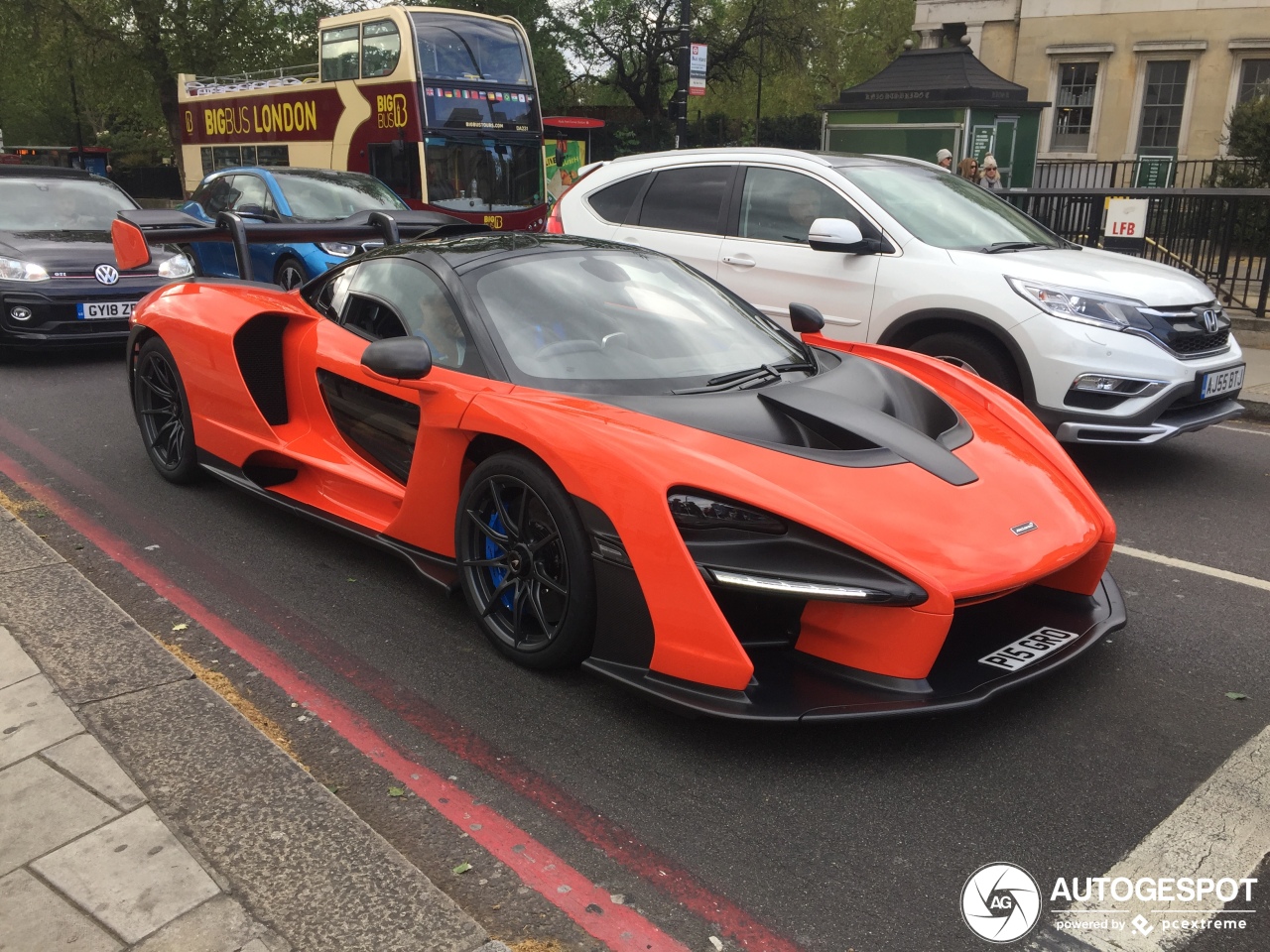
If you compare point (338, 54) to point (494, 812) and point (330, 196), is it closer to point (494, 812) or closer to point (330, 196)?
point (330, 196)

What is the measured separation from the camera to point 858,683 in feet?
9.29

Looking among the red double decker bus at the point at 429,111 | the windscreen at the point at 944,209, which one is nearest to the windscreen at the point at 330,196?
the red double decker bus at the point at 429,111

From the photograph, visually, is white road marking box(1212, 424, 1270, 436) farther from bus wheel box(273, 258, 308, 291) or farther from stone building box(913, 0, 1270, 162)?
stone building box(913, 0, 1270, 162)

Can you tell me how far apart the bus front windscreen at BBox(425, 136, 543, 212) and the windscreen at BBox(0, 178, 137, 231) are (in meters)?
5.29

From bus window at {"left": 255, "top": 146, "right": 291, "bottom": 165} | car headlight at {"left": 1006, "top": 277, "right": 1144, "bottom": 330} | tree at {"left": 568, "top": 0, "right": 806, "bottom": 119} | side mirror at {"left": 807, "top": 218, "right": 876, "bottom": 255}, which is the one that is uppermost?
tree at {"left": 568, "top": 0, "right": 806, "bottom": 119}

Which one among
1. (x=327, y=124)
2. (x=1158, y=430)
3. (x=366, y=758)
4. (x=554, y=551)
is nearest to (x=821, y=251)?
(x=1158, y=430)

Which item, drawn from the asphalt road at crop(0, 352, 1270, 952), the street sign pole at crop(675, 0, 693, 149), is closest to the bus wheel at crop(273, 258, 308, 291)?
the asphalt road at crop(0, 352, 1270, 952)

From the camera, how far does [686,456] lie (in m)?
3.02

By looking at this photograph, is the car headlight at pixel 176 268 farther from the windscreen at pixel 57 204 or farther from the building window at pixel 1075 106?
the building window at pixel 1075 106

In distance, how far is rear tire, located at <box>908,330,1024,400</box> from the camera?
5.93 metres

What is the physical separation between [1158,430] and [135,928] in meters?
5.13

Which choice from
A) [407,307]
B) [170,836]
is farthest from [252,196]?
[170,836]

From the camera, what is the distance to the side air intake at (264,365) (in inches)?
186

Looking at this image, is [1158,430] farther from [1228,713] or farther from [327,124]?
[327,124]
